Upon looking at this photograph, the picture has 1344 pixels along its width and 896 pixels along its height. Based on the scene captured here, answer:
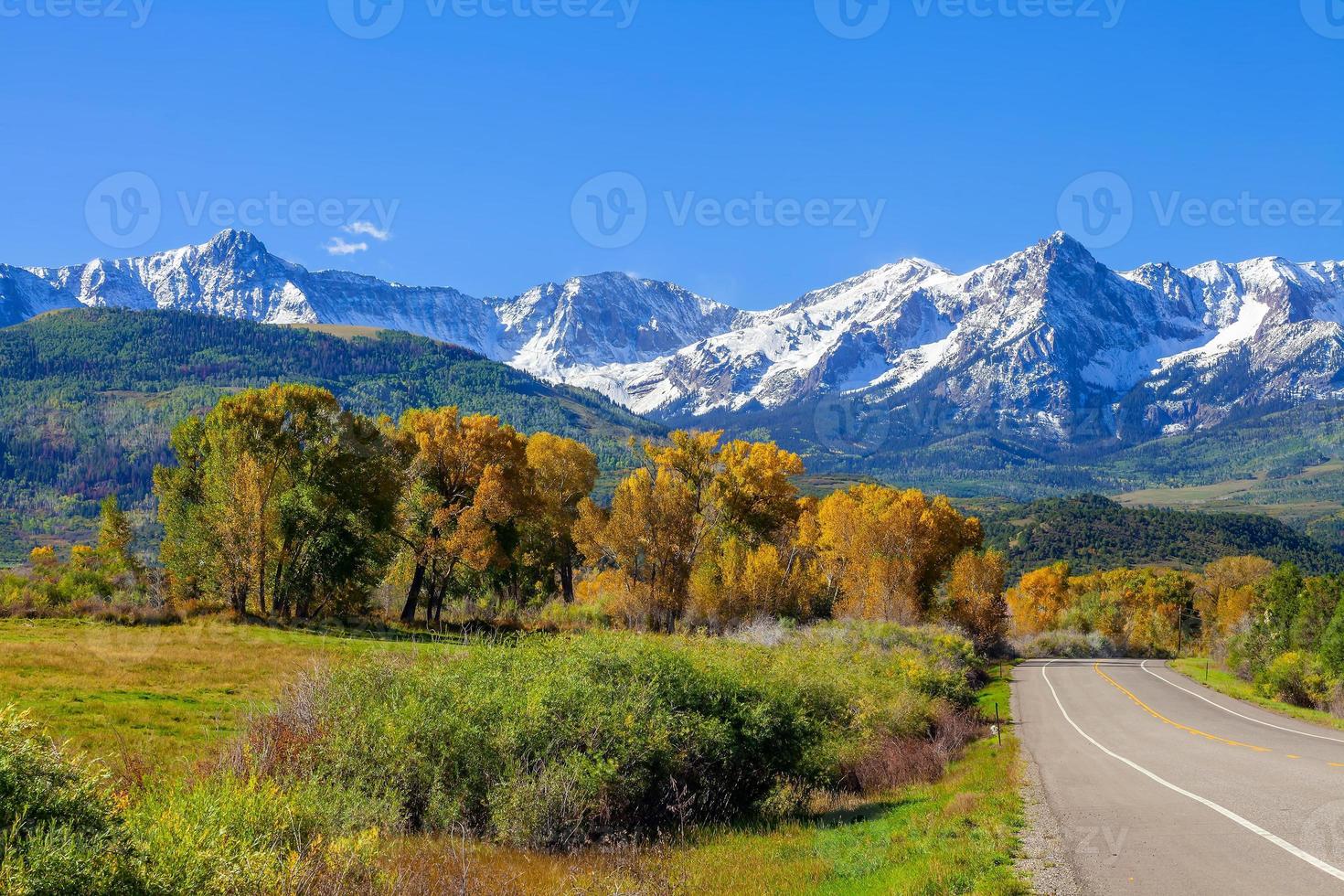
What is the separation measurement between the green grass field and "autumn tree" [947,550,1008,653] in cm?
4690

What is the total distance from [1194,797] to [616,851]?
11.9 metres

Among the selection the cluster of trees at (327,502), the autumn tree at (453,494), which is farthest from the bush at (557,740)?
the autumn tree at (453,494)

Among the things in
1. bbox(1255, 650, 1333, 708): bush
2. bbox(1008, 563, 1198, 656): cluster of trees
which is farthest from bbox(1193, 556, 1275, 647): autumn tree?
bbox(1255, 650, 1333, 708): bush

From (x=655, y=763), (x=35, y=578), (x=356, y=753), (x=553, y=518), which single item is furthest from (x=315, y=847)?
(x=553, y=518)

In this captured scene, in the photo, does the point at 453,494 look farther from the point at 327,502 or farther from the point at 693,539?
the point at 693,539

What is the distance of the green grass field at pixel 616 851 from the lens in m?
14.6

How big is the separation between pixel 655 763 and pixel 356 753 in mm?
6512

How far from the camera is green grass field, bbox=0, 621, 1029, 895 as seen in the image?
14.6 m

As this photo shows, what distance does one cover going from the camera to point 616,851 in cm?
1705

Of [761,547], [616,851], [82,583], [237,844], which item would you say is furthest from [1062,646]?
[237,844]

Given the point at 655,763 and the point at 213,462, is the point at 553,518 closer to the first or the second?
the point at 213,462

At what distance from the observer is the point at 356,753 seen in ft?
56.8

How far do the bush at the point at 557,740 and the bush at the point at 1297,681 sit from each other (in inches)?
1148

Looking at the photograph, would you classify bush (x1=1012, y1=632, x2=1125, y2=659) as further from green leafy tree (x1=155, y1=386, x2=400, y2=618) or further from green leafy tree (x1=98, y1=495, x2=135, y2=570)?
green leafy tree (x1=98, y1=495, x2=135, y2=570)
